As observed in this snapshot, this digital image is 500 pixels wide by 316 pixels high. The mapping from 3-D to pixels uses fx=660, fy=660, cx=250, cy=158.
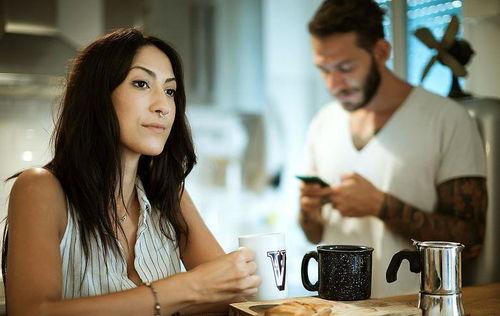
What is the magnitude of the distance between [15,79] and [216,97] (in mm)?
919

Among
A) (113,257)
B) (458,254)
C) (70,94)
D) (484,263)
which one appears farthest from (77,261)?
(484,263)

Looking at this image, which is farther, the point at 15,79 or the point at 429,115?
the point at 15,79

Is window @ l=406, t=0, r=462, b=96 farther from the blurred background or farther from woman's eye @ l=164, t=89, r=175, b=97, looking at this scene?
woman's eye @ l=164, t=89, r=175, b=97

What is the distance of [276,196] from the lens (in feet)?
9.73

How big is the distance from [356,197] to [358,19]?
2.24ft

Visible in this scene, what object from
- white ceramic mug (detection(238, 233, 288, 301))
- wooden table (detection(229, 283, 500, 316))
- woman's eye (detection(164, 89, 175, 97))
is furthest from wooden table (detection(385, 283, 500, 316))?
woman's eye (detection(164, 89, 175, 97))

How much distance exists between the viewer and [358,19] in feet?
8.33

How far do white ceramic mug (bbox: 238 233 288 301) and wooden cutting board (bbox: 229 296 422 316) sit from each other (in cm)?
2

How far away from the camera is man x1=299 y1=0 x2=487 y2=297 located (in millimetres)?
2344

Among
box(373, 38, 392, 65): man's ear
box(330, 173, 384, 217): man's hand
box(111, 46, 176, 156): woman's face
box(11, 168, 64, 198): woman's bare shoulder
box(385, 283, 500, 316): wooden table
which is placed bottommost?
box(385, 283, 500, 316): wooden table

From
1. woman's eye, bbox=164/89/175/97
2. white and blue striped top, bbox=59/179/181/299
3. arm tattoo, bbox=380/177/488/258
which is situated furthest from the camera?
arm tattoo, bbox=380/177/488/258

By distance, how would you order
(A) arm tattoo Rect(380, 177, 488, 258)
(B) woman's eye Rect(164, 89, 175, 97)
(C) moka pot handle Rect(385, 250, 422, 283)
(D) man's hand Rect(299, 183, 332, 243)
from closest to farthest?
(C) moka pot handle Rect(385, 250, 422, 283)
(B) woman's eye Rect(164, 89, 175, 97)
(A) arm tattoo Rect(380, 177, 488, 258)
(D) man's hand Rect(299, 183, 332, 243)

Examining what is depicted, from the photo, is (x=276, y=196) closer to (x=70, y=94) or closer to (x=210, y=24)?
(x=210, y=24)

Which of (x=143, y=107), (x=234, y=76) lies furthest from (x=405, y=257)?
(x=234, y=76)
